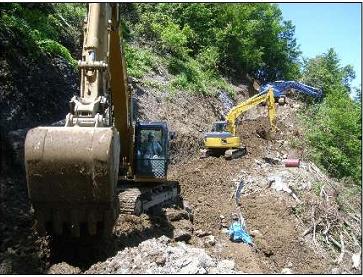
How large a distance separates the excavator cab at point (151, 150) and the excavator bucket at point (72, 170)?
13.7 ft

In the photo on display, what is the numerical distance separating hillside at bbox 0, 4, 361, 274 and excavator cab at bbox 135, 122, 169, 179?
1018mm

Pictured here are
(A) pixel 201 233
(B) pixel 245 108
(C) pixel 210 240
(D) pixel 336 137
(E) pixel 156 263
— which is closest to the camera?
(E) pixel 156 263

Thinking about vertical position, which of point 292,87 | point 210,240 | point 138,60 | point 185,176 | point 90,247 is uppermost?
point 138,60

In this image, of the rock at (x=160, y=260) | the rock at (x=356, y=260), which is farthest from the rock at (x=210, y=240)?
the rock at (x=160, y=260)

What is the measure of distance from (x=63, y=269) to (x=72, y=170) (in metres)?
1.75

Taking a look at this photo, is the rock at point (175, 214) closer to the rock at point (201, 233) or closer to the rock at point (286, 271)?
the rock at point (201, 233)

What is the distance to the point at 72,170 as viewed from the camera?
21.3 feet

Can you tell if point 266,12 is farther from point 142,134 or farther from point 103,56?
point 103,56

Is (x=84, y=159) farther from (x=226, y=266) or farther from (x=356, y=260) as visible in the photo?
(x=356, y=260)

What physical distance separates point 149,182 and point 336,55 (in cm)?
3532

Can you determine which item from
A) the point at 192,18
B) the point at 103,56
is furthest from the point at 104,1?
the point at 192,18

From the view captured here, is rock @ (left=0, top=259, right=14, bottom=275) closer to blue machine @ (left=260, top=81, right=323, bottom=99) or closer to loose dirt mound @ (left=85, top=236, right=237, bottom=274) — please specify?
loose dirt mound @ (left=85, top=236, right=237, bottom=274)

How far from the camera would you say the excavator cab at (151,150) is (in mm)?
11148

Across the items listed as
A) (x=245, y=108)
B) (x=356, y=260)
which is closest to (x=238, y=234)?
(x=356, y=260)
